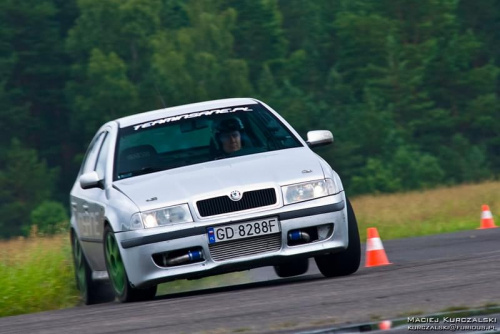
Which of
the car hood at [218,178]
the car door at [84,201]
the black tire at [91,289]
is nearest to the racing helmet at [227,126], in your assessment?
the car hood at [218,178]

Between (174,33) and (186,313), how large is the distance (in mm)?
80685

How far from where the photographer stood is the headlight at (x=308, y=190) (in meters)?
8.83

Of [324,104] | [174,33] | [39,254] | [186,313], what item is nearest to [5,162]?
[174,33]

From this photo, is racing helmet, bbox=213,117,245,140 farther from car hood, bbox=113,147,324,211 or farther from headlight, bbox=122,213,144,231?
headlight, bbox=122,213,144,231

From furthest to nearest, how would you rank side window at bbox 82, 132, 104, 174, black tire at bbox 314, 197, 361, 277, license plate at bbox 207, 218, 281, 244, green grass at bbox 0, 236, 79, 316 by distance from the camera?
side window at bbox 82, 132, 104, 174 < green grass at bbox 0, 236, 79, 316 < black tire at bbox 314, 197, 361, 277 < license plate at bbox 207, 218, 281, 244

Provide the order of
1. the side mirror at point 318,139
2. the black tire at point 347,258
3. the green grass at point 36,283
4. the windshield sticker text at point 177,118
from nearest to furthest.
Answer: the black tire at point 347,258
the side mirror at point 318,139
the windshield sticker text at point 177,118
the green grass at point 36,283

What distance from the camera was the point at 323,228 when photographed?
8984 millimetres

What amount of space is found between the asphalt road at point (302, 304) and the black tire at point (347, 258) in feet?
0.39

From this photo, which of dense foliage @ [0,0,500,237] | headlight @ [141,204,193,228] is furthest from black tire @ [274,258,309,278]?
dense foliage @ [0,0,500,237]

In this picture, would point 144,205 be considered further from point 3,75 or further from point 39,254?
point 3,75

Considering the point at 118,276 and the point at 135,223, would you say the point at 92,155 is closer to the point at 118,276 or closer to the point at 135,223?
the point at 118,276

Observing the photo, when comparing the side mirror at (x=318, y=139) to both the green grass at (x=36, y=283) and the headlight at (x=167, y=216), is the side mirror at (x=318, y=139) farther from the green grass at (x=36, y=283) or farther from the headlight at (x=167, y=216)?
the green grass at (x=36, y=283)

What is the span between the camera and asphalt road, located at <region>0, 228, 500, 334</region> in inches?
257

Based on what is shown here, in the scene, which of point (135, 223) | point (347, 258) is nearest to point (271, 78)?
point (347, 258)
